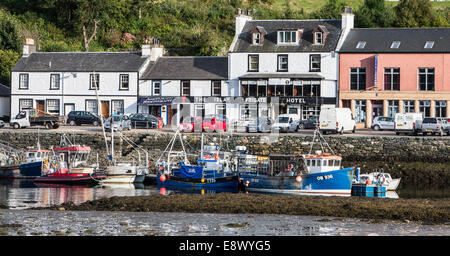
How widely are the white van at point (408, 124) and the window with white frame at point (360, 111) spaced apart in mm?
9541

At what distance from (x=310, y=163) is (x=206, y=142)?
14.9m

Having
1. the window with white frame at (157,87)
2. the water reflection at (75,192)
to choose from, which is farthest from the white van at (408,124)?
the window with white frame at (157,87)

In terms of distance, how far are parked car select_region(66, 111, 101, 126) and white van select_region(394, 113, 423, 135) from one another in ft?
79.3

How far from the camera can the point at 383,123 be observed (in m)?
59.8

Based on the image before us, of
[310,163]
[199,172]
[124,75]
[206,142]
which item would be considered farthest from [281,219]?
[124,75]

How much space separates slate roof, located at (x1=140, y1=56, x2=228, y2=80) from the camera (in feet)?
221

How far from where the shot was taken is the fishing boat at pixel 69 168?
4594 centimetres

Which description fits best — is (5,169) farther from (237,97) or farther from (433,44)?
(433,44)

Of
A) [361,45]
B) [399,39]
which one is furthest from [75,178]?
[399,39]

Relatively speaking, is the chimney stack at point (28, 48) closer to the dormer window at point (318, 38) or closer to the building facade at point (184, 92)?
the building facade at point (184, 92)

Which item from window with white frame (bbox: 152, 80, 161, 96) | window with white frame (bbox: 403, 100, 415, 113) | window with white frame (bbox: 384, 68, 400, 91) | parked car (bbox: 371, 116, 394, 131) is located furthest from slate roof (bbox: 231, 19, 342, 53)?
parked car (bbox: 371, 116, 394, 131)

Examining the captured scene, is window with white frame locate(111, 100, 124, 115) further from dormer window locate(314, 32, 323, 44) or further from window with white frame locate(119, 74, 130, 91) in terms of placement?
dormer window locate(314, 32, 323, 44)

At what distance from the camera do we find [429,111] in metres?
62.6

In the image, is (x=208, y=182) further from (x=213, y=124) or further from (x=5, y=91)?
(x=5, y=91)
